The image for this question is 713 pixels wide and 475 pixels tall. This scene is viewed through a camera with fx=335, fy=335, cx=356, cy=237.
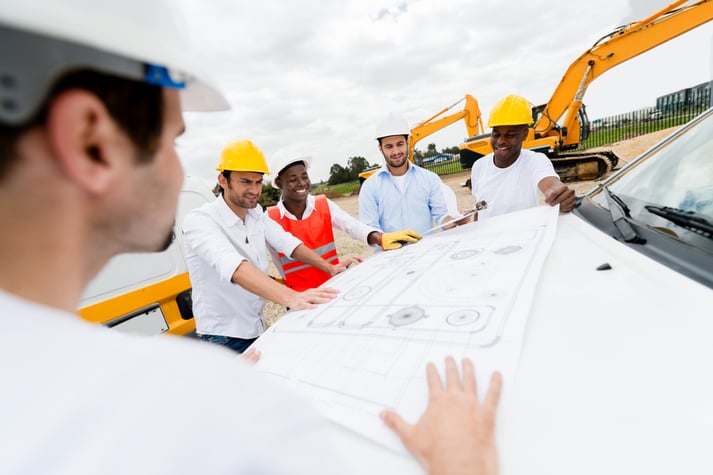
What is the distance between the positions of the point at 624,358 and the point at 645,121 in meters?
22.9

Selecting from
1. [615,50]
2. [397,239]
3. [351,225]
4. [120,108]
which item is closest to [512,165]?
[397,239]

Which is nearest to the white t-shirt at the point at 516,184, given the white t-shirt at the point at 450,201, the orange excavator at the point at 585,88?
the white t-shirt at the point at 450,201

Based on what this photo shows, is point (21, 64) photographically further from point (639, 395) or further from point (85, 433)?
point (639, 395)

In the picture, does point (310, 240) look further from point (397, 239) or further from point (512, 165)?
point (512, 165)

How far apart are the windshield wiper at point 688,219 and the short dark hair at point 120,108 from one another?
4.83 feet

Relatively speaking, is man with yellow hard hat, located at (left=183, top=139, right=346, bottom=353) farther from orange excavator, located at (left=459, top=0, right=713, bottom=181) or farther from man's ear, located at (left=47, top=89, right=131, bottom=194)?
orange excavator, located at (left=459, top=0, right=713, bottom=181)

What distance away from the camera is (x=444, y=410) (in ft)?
2.28

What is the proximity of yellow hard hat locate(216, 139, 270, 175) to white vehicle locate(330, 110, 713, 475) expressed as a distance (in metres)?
1.97

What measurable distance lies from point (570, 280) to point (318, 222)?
260cm

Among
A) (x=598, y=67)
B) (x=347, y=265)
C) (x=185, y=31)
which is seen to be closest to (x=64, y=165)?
(x=185, y=31)

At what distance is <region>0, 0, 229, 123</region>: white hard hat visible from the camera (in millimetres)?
400

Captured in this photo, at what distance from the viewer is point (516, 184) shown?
2.92 m

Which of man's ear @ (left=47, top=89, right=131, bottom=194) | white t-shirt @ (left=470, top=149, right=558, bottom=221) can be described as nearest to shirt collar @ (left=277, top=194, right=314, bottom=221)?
white t-shirt @ (left=470, top=149, right=558, bottom=221)

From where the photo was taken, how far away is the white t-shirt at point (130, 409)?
32 centimetres
